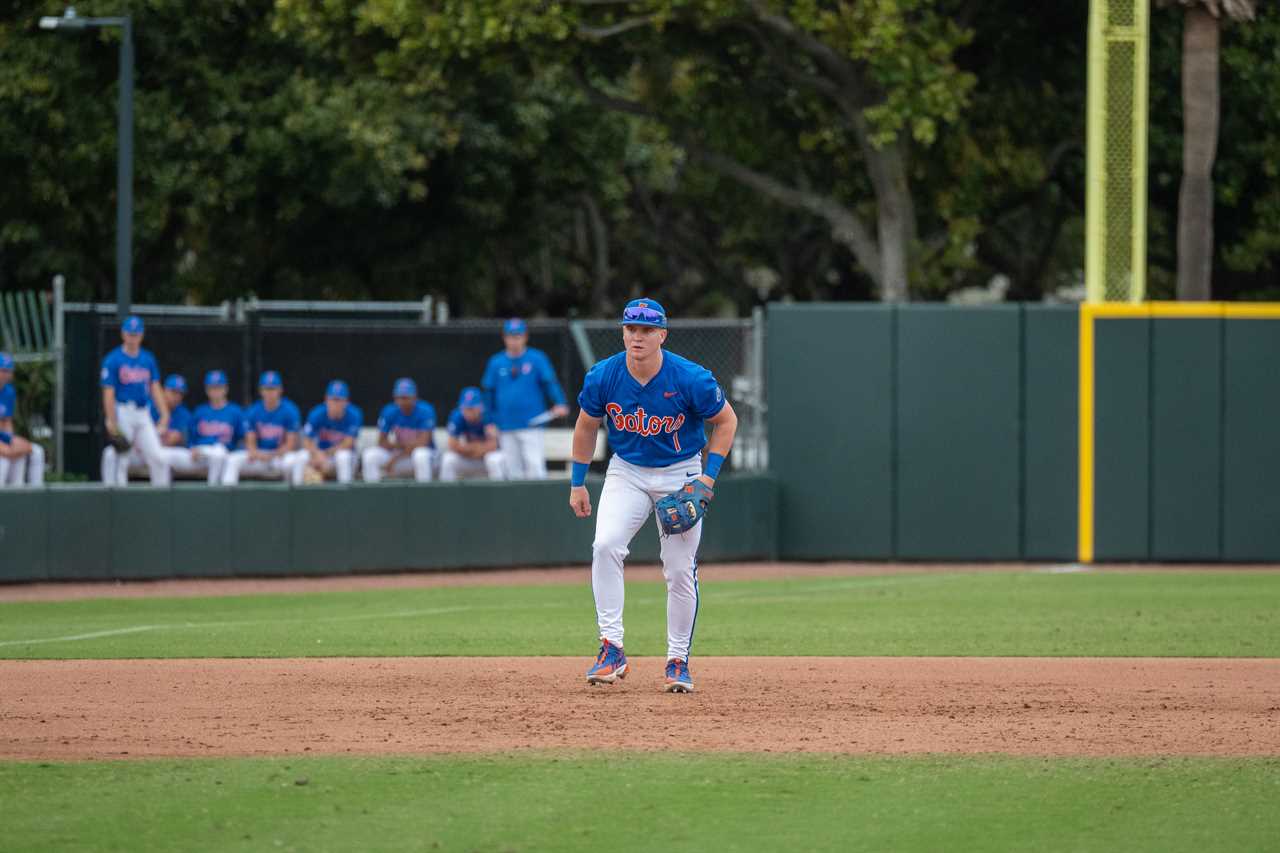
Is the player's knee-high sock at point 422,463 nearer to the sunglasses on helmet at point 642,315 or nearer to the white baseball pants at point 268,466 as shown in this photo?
the white baseball pants at point 268,466

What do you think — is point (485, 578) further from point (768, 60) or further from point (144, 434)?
point (768, 60)

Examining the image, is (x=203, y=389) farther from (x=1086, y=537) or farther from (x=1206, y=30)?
(x=1206, y=30)

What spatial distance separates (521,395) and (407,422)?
4.59 ft

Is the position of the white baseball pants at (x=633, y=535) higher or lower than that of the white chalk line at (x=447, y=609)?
higher

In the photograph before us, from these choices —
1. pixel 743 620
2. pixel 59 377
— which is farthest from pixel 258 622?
pixel 59 377

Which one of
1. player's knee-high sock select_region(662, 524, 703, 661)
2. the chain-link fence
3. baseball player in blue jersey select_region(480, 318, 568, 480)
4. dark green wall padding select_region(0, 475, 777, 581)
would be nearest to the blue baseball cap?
player's knee-high sock select_region(662, 524, 703, 661)

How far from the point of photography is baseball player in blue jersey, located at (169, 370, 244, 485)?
60.9ft

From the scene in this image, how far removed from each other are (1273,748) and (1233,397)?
1138cm

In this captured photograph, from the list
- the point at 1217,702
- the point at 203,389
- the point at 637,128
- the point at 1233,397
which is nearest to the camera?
the point at 1217,702

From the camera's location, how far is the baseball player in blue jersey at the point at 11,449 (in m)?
17.6

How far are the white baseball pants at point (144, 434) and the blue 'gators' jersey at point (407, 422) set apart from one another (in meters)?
2.23

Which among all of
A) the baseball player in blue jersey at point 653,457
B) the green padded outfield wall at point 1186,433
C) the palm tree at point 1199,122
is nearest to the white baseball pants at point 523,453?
the green padded outfield wall at point 1186,433

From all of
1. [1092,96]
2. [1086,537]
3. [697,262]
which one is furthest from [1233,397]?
[697,262]

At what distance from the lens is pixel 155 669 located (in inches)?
416
